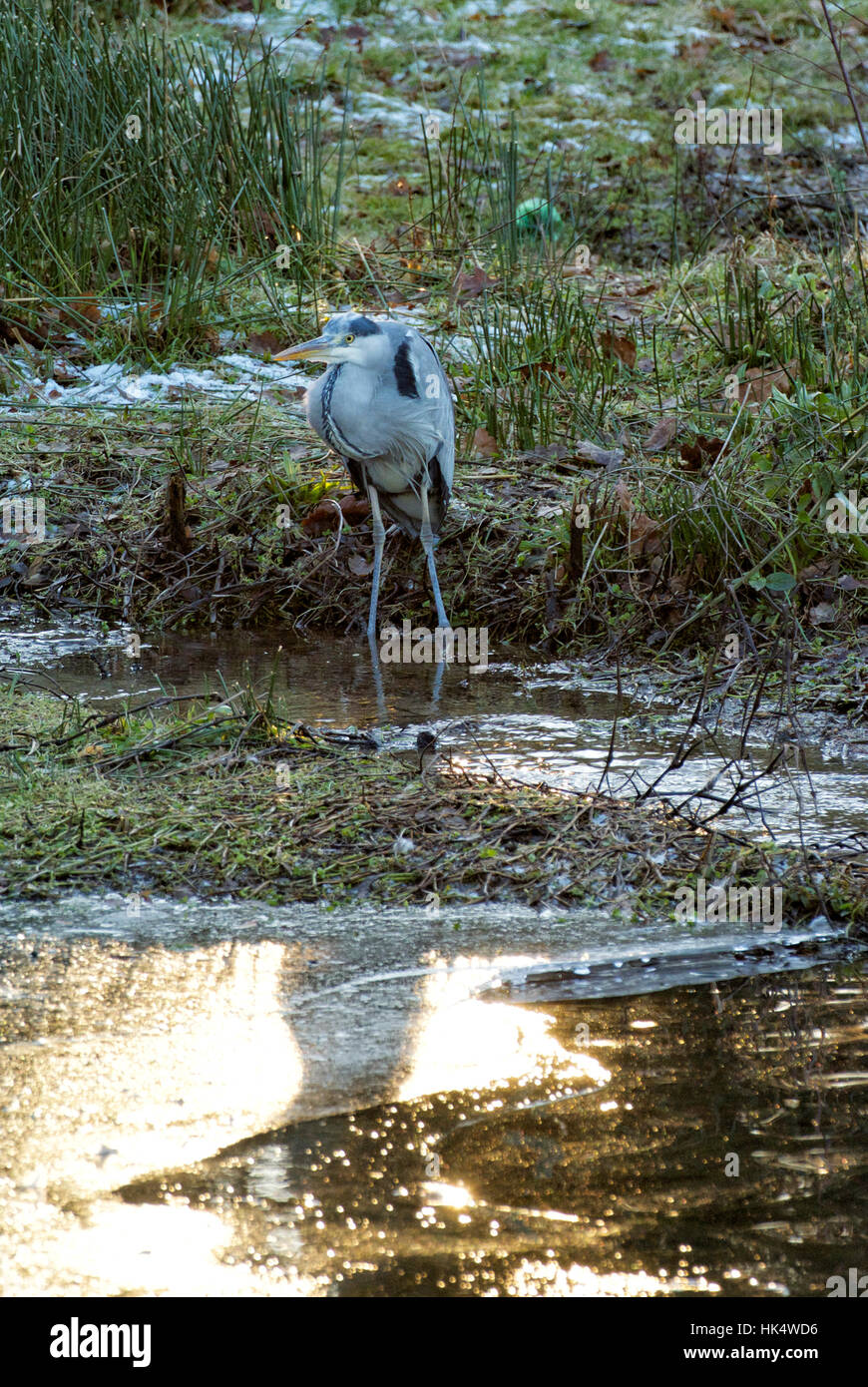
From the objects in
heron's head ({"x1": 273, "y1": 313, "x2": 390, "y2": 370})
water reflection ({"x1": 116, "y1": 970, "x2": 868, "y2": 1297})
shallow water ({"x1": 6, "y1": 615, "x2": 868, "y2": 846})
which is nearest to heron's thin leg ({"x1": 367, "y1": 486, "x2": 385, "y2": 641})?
shallow water ({"x1": 6, "y1": 615, "x2": 868, "y2": 846})

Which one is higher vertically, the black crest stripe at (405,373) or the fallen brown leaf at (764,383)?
the black crest stripe at (405,373)

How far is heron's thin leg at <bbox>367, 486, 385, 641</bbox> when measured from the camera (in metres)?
5.46

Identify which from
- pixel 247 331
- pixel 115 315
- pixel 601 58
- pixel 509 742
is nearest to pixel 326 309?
pixel 247 331

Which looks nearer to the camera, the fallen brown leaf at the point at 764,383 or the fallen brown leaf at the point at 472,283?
the fallen brown leaf at the point at 764,383

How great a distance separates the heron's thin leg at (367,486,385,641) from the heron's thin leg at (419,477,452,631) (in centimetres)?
17

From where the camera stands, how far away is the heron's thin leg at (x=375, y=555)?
5458 mm

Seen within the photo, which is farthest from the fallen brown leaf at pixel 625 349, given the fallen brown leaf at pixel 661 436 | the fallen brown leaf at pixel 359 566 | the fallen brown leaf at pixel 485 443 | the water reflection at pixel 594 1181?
the water reflection at pixel 594 1181

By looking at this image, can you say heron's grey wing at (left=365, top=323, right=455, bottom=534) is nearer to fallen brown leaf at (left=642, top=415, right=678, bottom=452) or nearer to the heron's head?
the heron's head

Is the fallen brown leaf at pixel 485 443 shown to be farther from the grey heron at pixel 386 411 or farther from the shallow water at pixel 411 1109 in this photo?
the shallow water at pixel 411 1109

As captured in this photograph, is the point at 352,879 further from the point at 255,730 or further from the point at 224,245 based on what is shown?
the point at 224,245

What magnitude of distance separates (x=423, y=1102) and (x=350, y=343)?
12.0ft

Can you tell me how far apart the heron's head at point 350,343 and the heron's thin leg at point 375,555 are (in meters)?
0.58

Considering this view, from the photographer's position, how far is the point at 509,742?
163 inches

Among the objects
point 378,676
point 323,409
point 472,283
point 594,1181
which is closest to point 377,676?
point 378,676
